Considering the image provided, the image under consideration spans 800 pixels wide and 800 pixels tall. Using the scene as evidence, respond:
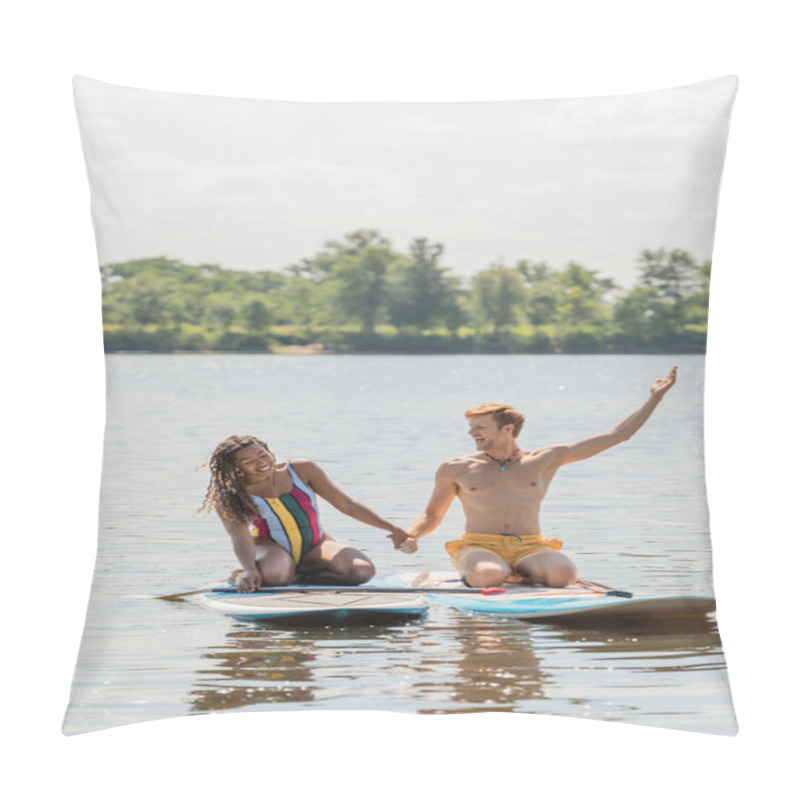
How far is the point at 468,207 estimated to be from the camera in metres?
5.52

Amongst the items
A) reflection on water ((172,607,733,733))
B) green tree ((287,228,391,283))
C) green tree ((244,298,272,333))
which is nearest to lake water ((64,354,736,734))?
reflection on water ((172,607,733,733))

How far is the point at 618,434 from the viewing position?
18.3 feet

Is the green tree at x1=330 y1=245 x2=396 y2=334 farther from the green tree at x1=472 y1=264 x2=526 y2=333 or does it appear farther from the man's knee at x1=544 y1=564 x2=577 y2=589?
the man's knee at x1=544 y1=564 x2=577 y2=589

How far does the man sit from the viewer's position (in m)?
5.60

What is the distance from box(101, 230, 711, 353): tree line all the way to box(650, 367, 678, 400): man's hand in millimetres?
102

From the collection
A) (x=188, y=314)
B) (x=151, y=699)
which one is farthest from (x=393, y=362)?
(x=151, y=699)

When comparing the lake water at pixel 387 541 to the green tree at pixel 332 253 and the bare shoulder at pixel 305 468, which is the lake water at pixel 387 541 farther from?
the green tree at pixel 332 253

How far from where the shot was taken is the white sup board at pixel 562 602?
5.41m

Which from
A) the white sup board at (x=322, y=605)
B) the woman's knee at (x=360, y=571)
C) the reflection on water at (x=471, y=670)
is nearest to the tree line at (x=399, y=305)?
the woman's knee at (x=360, y=571)

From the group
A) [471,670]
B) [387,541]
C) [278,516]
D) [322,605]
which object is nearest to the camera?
[471,670]

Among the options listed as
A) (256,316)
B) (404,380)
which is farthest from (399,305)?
(256,316)

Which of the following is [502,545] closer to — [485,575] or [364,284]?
[485,575]

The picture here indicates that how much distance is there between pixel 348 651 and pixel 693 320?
66.7 inches

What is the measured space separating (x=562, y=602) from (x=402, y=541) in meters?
0.61
